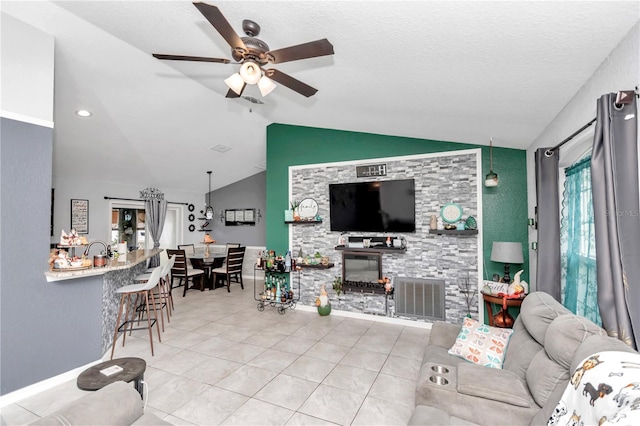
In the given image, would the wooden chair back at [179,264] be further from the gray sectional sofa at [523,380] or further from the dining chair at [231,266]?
the gray sectional sofa at [523,380]

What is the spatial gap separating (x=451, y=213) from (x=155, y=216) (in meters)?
6.75

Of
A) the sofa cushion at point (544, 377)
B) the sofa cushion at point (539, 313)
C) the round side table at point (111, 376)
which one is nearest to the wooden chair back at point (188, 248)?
the round side table at point (111, 376)

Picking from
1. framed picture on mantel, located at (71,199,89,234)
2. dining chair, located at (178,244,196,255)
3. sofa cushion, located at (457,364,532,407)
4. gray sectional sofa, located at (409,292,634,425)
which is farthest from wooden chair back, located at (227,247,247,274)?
sofa cushion, located at (457,364,532,407)

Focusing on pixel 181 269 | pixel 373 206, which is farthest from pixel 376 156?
pixel 181 269

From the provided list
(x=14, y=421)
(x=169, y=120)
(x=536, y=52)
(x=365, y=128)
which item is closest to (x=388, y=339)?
(x=365, y=128)

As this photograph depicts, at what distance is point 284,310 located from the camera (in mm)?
4809

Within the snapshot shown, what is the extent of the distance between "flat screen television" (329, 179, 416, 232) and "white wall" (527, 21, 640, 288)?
5.58 feet

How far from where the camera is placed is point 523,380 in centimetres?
181

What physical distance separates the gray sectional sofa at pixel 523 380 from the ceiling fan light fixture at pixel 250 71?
225 cm

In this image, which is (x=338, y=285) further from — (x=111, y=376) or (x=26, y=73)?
(x=26, y=73)

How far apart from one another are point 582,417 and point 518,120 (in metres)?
2.61

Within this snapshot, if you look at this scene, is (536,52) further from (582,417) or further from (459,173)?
(459,173)

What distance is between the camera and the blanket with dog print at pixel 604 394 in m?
0.86

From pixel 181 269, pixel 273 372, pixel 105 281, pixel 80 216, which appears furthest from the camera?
pixel 181 269
